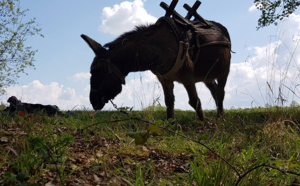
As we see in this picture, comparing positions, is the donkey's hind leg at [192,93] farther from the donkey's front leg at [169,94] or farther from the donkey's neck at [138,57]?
the donkey's neck at [138,57]

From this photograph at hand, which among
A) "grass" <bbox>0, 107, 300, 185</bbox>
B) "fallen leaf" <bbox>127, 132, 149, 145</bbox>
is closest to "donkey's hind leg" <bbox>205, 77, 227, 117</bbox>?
"grass" <bbox>0, 107, 300, 185</bbox>

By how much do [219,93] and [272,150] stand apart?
4095mm

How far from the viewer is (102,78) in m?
6.52

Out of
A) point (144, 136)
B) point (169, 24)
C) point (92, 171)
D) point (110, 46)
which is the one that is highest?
point (169, 24)

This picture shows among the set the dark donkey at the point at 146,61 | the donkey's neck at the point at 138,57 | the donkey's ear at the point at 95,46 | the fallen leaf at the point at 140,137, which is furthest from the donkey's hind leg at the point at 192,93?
the fallen leaf at the point at 140,137

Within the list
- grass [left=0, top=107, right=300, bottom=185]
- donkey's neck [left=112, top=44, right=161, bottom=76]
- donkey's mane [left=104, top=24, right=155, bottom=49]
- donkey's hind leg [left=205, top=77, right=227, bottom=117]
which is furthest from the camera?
donkey's hind leg [left=205, top=77, right=227, bottom=117]

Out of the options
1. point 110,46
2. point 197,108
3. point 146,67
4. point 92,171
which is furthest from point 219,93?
point 92,171

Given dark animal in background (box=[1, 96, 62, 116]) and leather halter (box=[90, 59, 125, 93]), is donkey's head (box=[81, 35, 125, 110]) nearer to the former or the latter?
leather halter (box=[90, 59, 125, 93])

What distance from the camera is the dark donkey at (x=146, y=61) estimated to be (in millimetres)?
6262

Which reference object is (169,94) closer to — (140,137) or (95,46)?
(95,46)

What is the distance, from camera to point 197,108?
21.4 feet

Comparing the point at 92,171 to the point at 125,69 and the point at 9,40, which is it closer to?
the point at 125,69

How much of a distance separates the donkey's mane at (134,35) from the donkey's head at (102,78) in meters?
0.22

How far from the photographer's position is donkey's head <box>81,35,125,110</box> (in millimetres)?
6332
